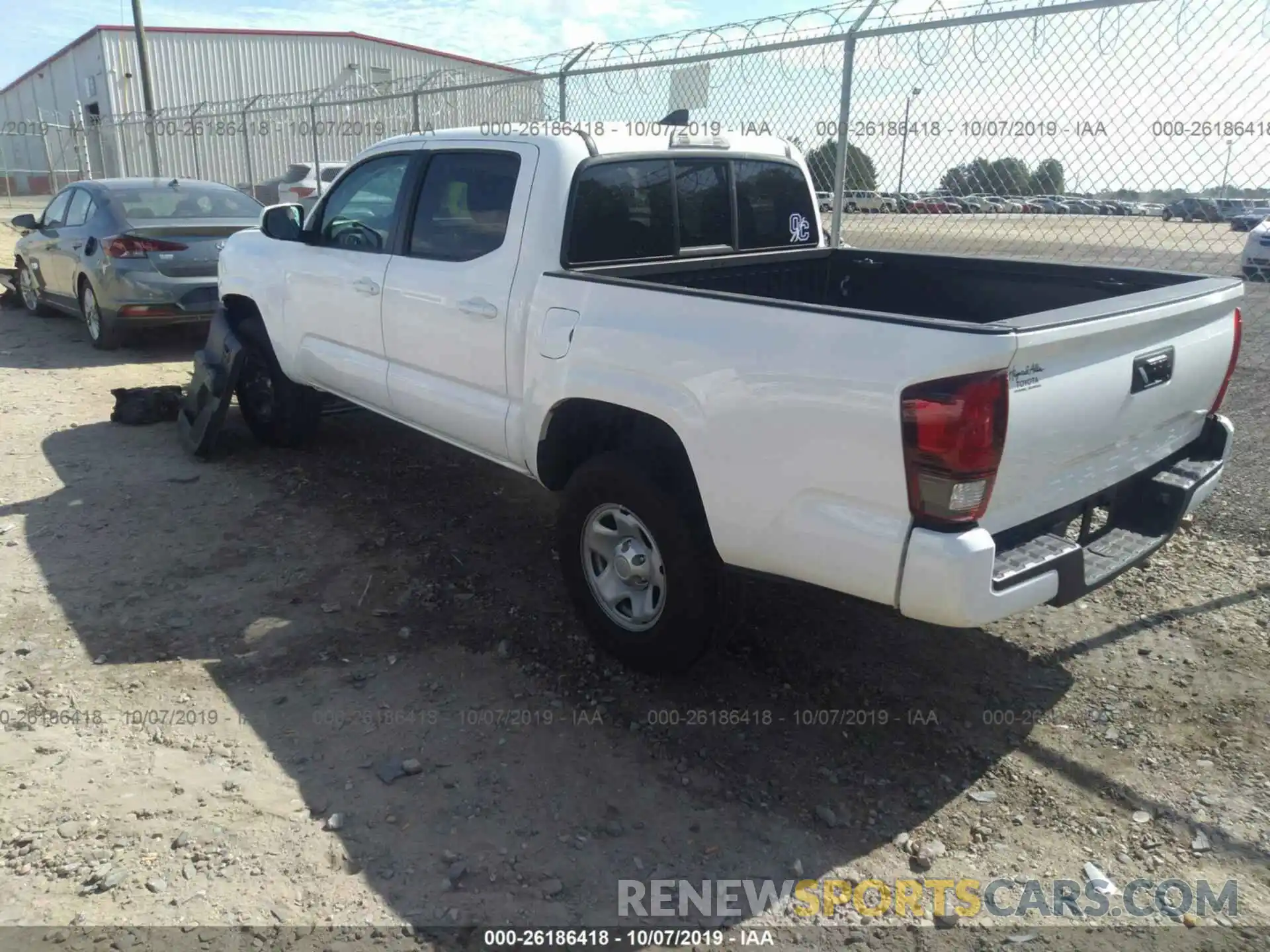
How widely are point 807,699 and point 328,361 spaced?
331 cm

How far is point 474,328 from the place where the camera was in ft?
13.8

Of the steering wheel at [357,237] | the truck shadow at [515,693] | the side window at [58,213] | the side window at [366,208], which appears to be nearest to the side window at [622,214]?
the side window at [366,208]

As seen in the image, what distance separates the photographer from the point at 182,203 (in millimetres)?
9539

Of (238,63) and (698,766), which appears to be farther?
(238,63)

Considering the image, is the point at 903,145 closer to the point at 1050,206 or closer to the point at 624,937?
the point at 1050,206

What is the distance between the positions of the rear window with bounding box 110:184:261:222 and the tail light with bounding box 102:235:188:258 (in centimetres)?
33

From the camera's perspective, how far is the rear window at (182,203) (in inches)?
365

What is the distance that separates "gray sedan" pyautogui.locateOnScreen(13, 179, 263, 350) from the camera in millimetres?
8812

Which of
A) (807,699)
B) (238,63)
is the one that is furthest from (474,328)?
(238,63)

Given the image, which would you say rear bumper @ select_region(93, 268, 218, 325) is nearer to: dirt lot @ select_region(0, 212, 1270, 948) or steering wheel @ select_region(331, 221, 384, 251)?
dirt lot @ select_region(0, 212, 1270, 948)

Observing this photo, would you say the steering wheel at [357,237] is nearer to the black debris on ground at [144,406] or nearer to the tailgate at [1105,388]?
the black debris on ground at [144,406]

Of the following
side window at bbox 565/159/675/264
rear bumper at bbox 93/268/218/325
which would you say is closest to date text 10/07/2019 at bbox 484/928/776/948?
Answer: side window at bbox 565/159/675/264

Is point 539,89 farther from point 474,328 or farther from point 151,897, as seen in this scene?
point 151,897

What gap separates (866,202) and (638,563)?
4.15 meters
